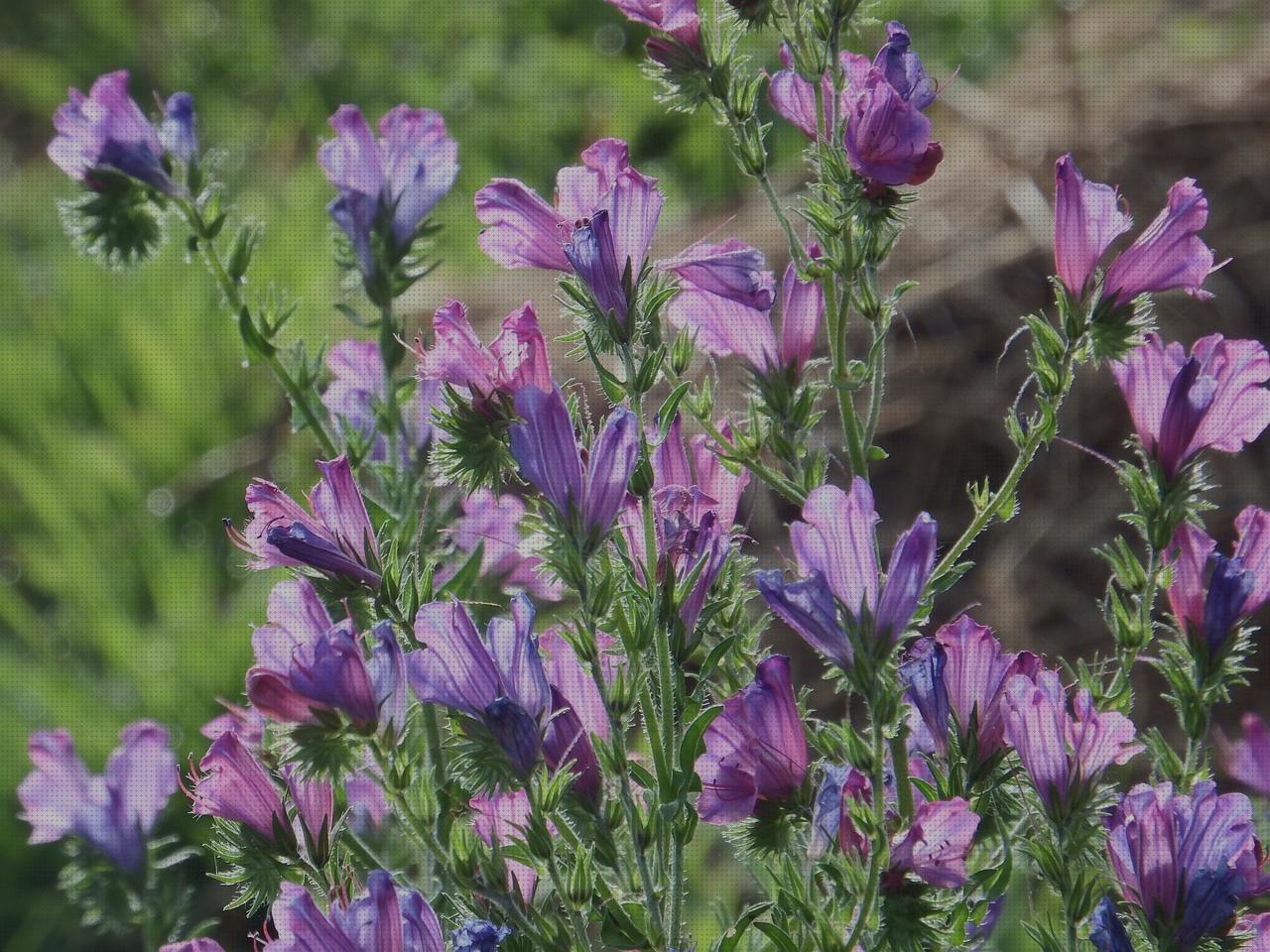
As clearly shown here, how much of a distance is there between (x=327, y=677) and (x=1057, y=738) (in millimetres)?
297

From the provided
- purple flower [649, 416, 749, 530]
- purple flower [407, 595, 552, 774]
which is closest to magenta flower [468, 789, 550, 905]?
purple flower [407, 595, 552, 774]

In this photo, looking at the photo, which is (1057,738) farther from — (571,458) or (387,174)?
(387,174)

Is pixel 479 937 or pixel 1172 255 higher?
pixel 1172 255

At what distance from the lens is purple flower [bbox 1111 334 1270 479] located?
0.68 metres

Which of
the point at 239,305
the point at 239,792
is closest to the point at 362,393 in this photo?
the point at 239,305

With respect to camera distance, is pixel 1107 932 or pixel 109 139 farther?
pixel 109 139

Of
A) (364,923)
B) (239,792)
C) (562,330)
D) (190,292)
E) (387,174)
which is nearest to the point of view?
(364,923)

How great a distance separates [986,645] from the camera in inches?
25.2

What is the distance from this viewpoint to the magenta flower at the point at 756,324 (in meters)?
0.71

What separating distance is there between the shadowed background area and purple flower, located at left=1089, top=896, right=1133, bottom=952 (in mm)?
691

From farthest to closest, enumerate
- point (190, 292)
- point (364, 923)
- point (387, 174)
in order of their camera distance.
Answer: point (190, 292), point (387, 174), point (364, 923)

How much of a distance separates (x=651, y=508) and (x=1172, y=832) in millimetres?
248

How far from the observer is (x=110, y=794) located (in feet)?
2.82

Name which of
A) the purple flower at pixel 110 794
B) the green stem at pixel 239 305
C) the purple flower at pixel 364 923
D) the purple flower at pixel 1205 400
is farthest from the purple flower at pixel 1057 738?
the purple flower at pixel 110 794
